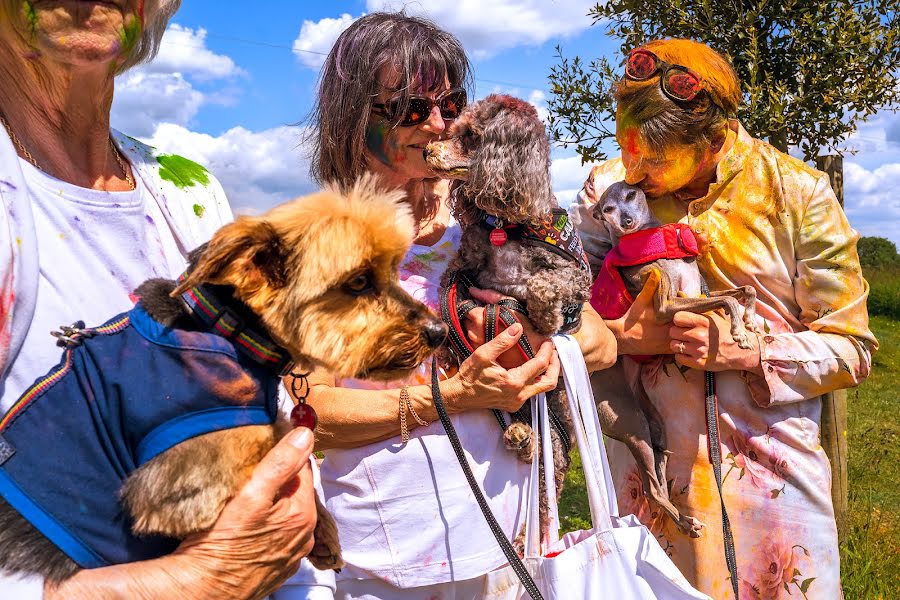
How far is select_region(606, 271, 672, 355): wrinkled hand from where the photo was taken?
124 inches

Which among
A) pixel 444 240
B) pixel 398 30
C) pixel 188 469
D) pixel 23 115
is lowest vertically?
pixel 188 469

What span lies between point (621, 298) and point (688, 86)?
1070mm

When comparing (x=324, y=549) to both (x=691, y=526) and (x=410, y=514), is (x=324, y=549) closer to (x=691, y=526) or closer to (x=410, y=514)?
(x=410, y=514)

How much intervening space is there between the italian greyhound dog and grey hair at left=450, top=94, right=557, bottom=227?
36 cm

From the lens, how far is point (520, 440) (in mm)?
2713

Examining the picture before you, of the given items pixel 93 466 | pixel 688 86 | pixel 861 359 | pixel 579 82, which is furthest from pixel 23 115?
pixel 579 82

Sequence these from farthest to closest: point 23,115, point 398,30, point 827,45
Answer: point 827,45, point 398,30, point 23,115

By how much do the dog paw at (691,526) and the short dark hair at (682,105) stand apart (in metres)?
1.71

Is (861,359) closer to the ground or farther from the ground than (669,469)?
farther from the ground

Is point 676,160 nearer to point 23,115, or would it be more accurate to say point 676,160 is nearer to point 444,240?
point 444,240

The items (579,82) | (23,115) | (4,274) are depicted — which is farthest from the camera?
(579,82)

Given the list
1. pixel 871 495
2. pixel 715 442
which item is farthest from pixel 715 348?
pixel 871 495

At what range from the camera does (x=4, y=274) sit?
140 cm

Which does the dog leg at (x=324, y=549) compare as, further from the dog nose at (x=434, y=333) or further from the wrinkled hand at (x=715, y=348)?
the wrinkled hand at (x=715, y=348)
